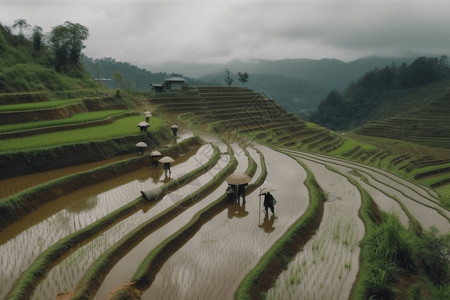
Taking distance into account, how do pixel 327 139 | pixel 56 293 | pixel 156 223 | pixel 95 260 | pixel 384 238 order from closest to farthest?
pixel 56 293 < pixel 95 260 < pixel 384 238 < pixel 156 223 < pixel 327 139

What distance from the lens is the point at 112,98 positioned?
110ft

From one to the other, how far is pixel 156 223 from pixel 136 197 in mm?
2381

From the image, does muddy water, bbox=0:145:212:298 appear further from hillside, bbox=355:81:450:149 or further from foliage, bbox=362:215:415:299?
hillside, bbox=355:81:450:149

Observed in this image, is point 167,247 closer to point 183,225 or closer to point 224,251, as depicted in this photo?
point 183,225

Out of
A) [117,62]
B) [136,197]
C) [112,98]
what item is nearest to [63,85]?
[112,98]

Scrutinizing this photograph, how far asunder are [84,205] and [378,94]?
11158 cm

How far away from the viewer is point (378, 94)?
4107 inches

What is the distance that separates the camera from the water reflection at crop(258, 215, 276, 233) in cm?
1034

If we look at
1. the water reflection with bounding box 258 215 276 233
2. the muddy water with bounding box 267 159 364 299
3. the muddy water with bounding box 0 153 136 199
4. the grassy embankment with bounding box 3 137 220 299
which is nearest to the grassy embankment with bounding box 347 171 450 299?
the muddy water with bounding box 267 159 364 299

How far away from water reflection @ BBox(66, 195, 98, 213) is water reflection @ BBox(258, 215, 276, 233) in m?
6.28

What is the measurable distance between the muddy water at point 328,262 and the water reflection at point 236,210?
108 inches

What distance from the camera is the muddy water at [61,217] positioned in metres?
8.05

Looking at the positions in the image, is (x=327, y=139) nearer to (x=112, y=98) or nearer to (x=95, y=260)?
(x=112, y=98)

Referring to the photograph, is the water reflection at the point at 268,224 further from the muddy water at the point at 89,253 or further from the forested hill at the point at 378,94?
the forested hill at the point at 378,94
